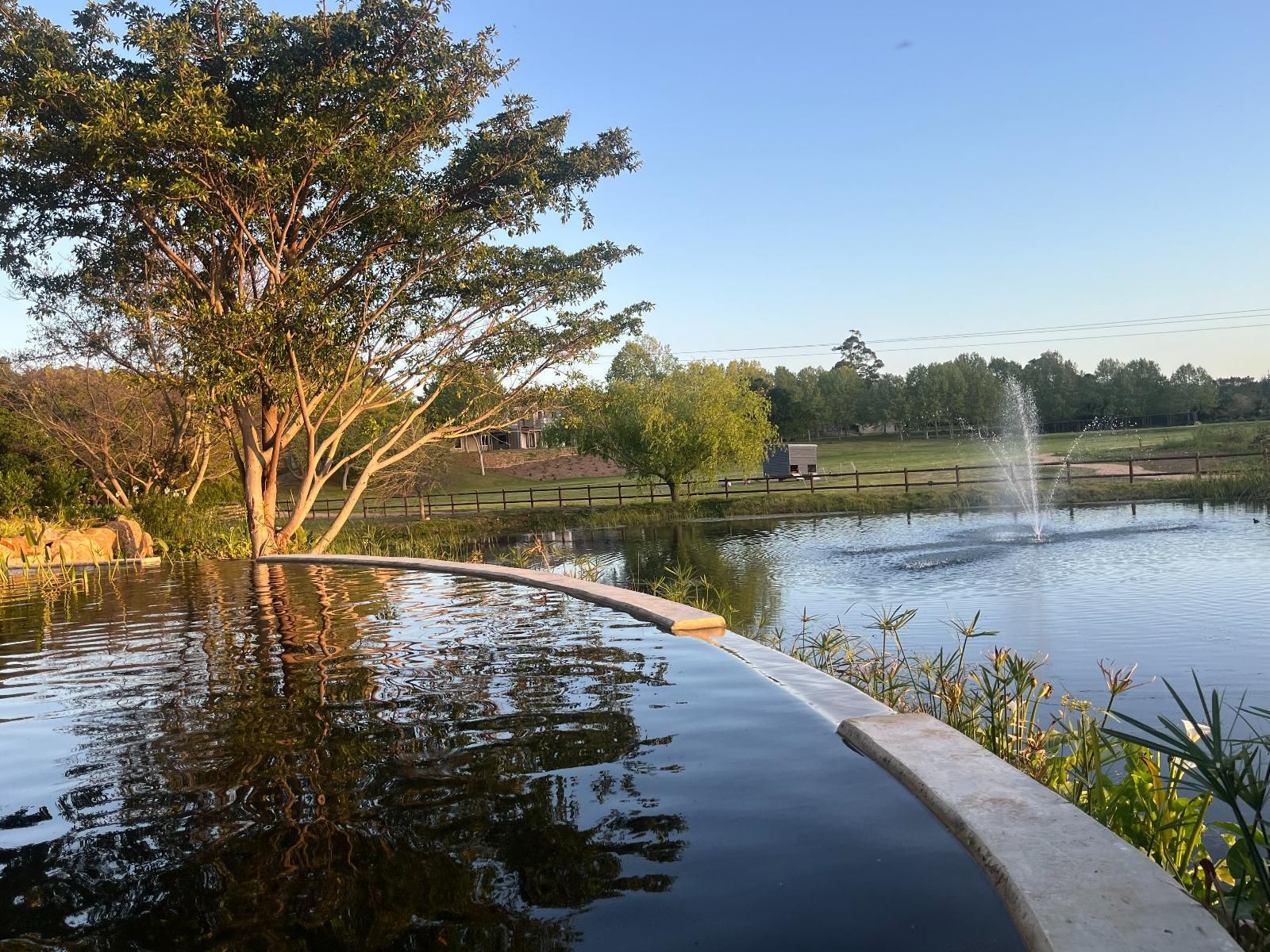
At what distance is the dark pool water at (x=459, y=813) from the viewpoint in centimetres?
271

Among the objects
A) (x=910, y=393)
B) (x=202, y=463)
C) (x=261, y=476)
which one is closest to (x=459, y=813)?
(x=261, y=476)

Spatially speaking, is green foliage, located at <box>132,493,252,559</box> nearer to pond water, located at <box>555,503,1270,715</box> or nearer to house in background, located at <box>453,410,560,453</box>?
pond water, located at <box>555,503,1270,715</box>

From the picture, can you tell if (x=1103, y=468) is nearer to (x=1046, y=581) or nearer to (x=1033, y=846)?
(x=1046, y=581)

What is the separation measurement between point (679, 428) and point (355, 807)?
32651mm

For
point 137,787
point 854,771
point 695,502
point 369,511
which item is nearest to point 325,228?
point 137,787

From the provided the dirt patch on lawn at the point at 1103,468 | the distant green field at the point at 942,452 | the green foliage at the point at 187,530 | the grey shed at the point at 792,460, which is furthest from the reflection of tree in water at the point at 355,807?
the grey shed at the point at 792,460

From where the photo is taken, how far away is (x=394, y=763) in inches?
167

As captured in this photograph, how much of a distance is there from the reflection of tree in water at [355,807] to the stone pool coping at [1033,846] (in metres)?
0.97

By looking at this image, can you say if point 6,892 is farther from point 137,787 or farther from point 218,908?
point 137,787

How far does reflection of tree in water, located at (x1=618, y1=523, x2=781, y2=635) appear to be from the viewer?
1307cm

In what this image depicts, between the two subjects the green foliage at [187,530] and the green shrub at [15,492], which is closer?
the green foliage at [187,530]

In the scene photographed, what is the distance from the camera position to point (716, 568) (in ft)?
63.0

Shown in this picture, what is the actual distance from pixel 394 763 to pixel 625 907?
179cm

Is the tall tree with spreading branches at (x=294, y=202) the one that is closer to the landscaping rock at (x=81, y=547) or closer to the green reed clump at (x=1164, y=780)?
the landscaping rock at (x=81, y=547)
